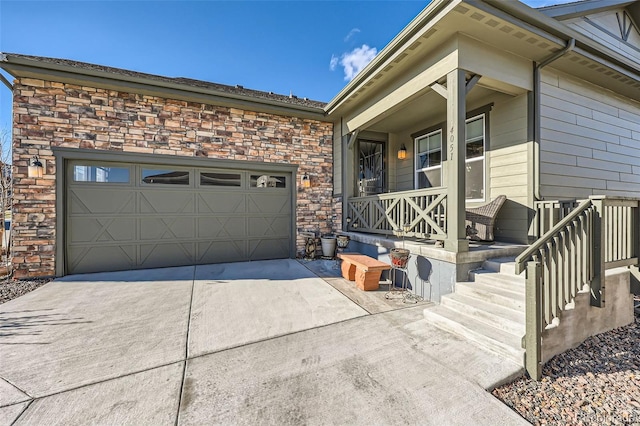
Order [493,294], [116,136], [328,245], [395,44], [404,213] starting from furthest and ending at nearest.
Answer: [328,245], [116,136], [404,213], [395,44], [493,294]

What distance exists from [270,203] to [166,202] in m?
2.35

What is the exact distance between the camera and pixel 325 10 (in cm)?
787

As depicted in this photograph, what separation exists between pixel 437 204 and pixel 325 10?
7.20 metres

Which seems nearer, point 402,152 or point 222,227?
point 222,227

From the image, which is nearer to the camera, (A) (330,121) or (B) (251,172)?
(B) (251,172)

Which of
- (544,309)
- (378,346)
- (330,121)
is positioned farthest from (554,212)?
(330,121)

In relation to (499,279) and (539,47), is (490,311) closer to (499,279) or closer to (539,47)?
(499,279)

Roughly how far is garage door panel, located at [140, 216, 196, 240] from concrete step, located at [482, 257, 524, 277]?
19.3ft

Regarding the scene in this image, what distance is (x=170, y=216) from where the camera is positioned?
19.6 ft

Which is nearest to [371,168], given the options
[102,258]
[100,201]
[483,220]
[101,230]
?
[483,220]

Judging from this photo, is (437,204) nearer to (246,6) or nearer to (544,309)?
(544,309)

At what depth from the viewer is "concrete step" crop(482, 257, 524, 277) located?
3435 millimetres

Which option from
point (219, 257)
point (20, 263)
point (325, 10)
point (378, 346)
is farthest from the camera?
point (325, 10)

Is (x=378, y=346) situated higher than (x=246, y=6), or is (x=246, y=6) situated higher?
(x=246, y=6)
